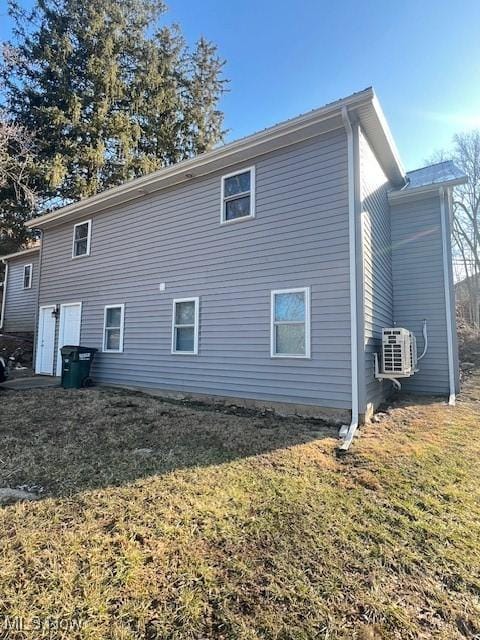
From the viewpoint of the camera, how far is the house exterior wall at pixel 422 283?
7824 millimetres

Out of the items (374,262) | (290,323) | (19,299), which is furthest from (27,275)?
(374,262)

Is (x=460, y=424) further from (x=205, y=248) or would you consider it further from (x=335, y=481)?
(x=205, y=248)

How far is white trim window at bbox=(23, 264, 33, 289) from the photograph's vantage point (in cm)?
1527

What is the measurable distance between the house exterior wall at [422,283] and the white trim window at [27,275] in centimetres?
1437

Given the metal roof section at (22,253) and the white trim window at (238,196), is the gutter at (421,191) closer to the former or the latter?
the white trim window at (238,196)

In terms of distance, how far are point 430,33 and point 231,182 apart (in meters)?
5.30

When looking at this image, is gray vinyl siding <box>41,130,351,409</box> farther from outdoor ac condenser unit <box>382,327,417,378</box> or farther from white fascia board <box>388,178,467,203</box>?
white fascia board <box>388,178,467,203</box>

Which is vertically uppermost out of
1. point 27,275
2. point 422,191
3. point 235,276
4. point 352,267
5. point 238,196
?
point 422,191

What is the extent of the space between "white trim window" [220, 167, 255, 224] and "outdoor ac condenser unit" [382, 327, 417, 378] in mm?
3389

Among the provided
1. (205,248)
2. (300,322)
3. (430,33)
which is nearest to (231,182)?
(205,248)

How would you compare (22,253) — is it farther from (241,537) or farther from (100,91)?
(241,537)

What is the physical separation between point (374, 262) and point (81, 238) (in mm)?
8458

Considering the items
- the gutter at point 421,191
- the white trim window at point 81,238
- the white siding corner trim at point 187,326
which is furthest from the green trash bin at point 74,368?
the gutter at point 421,191

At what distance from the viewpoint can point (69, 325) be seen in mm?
10570
